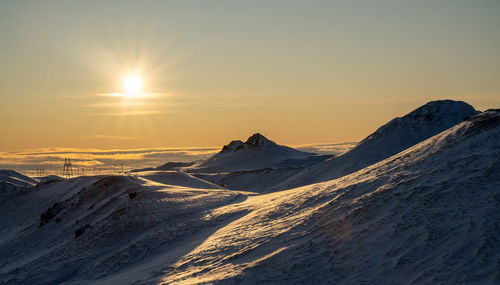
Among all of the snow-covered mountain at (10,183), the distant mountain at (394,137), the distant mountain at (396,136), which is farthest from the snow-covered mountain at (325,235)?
the snow-covered mountain at (10,183)

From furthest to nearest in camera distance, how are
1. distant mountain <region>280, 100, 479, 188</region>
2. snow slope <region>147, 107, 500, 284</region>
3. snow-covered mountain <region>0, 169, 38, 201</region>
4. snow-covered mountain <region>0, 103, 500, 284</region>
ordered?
snow-covered mountain <region>0, 169, 38, 201</region> → distant mountain <region>280, 100, 479, 188</region> → snow-covered mountain <region>0, 103, 500, 284</region> → snow slope <region>147, 107, 500, 284</region>

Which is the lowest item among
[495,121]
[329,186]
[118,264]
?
[118,264]

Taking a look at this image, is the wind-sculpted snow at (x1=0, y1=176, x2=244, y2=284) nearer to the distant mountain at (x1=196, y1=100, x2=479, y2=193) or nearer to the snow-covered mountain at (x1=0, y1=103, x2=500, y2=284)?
the snow-covered mountain at (x1=0, y1=103, x2=500, y2=284)

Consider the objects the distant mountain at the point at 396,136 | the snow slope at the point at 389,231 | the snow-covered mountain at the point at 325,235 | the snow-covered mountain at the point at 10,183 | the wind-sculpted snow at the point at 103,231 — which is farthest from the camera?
the snow-covered mountain at the point at 10,183

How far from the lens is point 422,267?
19.2 meters

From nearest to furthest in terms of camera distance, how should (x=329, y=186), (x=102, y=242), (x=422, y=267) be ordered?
(x=422, y=267) < (x=329, y=186) < (x=102, y=242)

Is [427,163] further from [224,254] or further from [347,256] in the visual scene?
[224,254]

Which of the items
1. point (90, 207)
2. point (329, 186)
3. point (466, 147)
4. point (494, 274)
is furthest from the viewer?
point (90, 207)

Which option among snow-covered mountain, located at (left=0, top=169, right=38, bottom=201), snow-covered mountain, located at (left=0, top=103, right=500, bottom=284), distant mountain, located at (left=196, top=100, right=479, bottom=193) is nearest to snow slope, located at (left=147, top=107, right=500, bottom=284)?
snow-covered mountain, located at (left=0, top=103, right=500, bottom=284)

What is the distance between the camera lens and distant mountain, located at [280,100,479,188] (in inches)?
3305

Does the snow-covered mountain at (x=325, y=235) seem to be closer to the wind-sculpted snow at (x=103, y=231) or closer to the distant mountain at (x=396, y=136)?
the wind-sculpted snow at (x=103, y=231)

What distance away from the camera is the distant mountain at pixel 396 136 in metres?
83.9

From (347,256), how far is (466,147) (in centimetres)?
1270

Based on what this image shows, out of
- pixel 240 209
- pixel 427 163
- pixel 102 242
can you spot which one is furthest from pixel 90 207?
pixel 427 163
